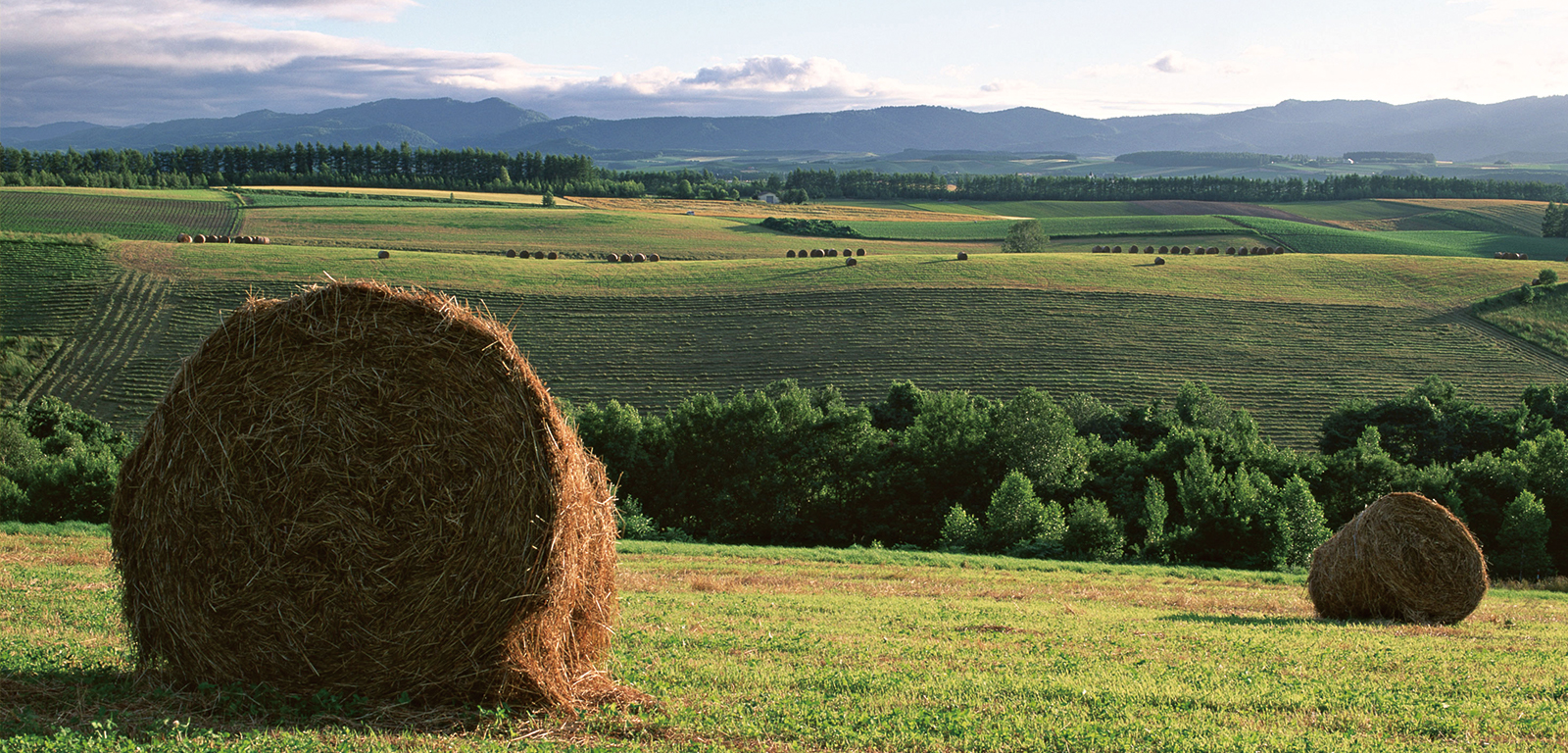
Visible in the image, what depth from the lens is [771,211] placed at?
4909 inches

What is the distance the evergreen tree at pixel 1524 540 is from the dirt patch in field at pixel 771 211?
87189 millimetres

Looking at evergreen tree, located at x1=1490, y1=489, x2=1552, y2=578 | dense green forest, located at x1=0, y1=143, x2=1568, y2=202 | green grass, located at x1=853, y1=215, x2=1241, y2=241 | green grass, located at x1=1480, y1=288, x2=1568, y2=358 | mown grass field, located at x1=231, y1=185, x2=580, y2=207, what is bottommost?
evergreen tree, located at x1=1490, y1=489, x2=1552, y2=578

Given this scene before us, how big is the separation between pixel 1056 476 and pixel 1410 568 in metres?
20.5

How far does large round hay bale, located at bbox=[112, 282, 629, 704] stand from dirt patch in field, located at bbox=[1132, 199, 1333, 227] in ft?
433

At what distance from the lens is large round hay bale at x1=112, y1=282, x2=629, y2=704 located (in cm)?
710

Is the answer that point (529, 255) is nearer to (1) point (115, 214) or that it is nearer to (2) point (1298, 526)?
(1) point (115, 214)

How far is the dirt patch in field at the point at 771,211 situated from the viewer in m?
119

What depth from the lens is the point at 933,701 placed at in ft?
25.6

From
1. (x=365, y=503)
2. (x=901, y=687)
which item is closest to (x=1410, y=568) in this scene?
(x=901, y=687)

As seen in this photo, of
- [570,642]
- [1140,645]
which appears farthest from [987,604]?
[570,642]

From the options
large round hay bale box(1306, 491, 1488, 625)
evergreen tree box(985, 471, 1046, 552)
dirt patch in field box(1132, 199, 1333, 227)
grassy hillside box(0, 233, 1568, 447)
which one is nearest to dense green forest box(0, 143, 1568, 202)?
dirt patch in field box(1132, 199, 1333, 227)

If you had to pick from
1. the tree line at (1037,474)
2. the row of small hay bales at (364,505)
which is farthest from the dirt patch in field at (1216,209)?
the row of small hay bales at (364,505)

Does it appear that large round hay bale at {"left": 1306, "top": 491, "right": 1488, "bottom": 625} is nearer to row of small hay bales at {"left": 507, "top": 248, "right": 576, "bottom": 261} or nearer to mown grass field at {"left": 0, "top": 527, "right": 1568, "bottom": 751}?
mown grass field at {"left": 0, "top": 527, "right": 1568, "bottom": 751}

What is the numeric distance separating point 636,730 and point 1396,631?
1153cm
